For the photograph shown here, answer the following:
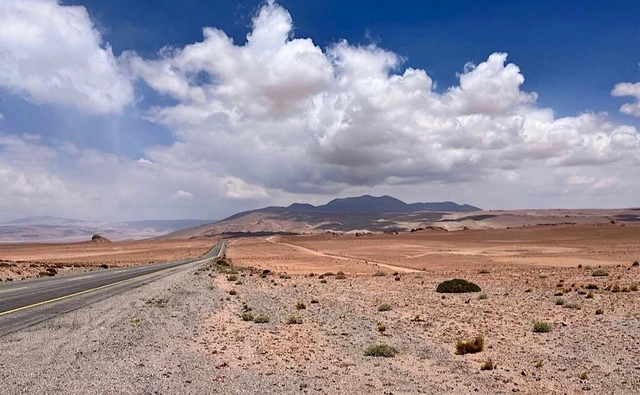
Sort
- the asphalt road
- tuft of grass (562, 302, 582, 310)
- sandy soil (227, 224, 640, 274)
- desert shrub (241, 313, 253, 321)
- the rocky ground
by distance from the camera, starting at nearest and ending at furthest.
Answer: the rocky ground → the asphalt road → desert shrub (241, 313, 253, 321) → tuft of grass (562, 302, 582, 310) → sandy soil (227, 224, 640, 274)

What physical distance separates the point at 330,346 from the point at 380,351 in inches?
59.1

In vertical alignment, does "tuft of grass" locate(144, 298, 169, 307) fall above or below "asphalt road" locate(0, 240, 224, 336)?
below

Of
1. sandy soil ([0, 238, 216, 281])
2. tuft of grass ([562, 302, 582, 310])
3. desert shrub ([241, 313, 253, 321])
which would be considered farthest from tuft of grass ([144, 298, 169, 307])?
sandy soil ([0, 238, 216, 281])

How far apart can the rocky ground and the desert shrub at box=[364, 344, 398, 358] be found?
206mm

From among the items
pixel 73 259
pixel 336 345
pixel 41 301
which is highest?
pixel 41 301

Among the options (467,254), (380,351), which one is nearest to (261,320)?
(380,351)

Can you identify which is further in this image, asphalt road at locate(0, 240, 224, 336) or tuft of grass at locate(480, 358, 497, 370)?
asphalt road at locate(0, 240, 224, 336)

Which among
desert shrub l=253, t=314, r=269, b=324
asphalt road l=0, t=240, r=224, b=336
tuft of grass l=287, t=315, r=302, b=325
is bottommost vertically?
tuft of grass l=287, t=315, r=302, b=325

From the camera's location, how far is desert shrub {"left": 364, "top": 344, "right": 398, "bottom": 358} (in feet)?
37.5

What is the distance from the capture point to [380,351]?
11.5 meters

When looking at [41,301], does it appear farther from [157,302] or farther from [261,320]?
[261,320]

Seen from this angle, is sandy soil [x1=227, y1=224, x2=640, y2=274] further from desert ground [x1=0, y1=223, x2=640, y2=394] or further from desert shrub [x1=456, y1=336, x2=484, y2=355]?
desert shrub [x1=456, y1=336, x2=484, y2=355]

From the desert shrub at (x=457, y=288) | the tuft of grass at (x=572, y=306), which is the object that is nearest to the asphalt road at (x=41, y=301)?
the desert shrub at (x=457, y=288)

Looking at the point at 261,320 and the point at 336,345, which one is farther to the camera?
the point at 261,320
